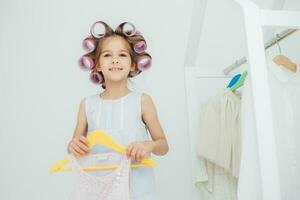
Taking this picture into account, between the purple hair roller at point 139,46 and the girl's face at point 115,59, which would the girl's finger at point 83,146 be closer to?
the girl's face at point 115,59

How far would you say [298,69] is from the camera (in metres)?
0.92

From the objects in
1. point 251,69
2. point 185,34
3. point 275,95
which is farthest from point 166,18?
point 251,69

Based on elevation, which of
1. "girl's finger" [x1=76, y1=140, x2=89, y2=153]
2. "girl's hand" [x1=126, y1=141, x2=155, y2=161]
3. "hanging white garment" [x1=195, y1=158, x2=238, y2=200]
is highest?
"girl's finger" [x1=76, y1=140, x2=89, y2=153]

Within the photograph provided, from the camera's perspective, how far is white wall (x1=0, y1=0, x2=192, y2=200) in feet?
4.55

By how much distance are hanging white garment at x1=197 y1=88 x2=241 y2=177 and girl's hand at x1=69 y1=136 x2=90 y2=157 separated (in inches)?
16.1

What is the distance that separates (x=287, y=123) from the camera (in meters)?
0.82

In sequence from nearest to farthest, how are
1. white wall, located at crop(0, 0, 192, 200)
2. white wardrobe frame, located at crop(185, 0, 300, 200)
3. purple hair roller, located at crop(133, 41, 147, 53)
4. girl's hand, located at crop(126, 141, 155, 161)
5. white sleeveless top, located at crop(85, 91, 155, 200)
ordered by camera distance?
1. white wardrobe frame, located at crop(185, 0, 300, 200)
2. girl's hand, located at crop(126, 141, 155, 161)
3. white sleeveless top, located at crop(85, 91, 155, 200)
4. purple hair roller, located at crop(133, 41, 147, 53)
5. white wall, located at crop(0, 0, 192, 200)

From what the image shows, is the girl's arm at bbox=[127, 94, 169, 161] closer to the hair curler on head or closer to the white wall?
the hair curler on head

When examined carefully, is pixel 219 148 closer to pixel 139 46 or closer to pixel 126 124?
pixel 126 124

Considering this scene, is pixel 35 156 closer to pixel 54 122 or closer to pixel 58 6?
pixel 54 122

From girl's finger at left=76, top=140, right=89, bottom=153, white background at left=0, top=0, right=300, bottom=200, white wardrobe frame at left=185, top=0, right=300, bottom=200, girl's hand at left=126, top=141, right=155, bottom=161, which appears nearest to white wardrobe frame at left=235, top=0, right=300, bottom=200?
white wardrobe frame at left=185, top=0, right=300, bottom=200

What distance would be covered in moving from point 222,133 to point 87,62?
487 mm

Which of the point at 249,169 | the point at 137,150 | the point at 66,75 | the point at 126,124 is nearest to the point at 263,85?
the point at 249,169

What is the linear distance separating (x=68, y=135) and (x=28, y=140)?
0.58ft
